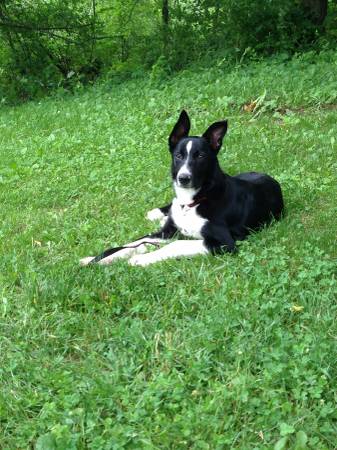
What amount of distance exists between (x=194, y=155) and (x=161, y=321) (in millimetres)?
1671

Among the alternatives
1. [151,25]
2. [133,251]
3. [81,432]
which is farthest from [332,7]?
[81,432]

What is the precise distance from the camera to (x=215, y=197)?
5.00m

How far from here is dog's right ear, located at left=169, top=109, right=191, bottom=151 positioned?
16.3ft

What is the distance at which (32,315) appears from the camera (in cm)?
375

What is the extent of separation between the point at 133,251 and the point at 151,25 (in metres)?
11.1

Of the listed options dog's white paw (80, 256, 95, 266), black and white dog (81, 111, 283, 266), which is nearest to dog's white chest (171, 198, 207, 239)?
black and white dog (81, 111, 283, 266)

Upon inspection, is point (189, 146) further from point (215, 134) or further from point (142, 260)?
point (142, 260)

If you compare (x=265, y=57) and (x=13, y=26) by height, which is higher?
(x=13, y=26)

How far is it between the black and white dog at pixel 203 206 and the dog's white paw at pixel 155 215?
328mm

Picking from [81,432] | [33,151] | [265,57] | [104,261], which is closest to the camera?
[81,432]

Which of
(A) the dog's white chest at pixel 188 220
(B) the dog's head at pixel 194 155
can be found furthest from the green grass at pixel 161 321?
(B) the dog's head at pixel 194 155

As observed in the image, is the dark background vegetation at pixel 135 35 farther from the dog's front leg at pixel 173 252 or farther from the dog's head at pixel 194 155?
the dog's front leg at pixel 173 252

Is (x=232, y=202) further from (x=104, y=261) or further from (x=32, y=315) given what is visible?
(x=32, y=315)

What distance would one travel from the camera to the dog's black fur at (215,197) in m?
4.81
